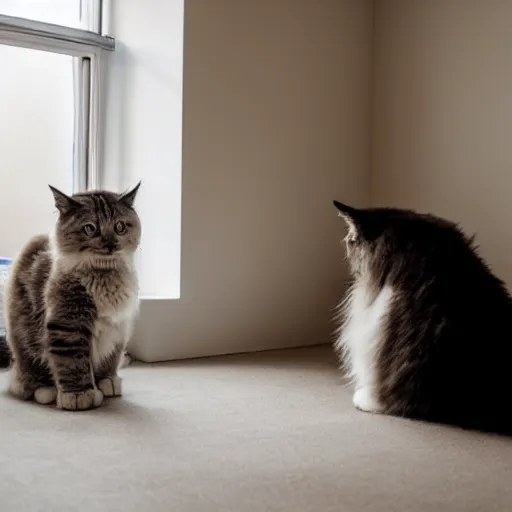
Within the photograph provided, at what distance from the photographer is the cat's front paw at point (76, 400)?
1.88 meters

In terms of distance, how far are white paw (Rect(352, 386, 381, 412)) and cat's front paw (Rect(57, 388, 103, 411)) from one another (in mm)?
680

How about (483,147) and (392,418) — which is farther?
(483,147)

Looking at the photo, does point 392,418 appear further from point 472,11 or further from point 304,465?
point 472,11

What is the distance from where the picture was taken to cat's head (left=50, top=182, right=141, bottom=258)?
194 centimetres

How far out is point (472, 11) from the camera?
8.83ft

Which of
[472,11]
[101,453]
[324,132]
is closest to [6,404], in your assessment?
[101,453]

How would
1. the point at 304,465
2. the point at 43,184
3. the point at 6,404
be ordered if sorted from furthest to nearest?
A: 1. the point at 43,184
2. the point at 6,404
3. the point at 304,465

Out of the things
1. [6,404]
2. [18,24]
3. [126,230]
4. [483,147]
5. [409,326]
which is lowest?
[6,404]

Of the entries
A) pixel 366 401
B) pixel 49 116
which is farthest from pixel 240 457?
pixel 49 116

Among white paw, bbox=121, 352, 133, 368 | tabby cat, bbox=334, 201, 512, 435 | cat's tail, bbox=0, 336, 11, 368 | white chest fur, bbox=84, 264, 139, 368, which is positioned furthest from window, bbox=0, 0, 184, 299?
tabby cat, bbox=334, 201, 512, 435

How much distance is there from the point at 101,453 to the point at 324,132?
5.89 ft

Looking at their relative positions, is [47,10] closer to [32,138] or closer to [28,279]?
[32,138]

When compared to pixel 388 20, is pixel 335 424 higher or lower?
lower

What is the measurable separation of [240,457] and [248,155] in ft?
4.79
